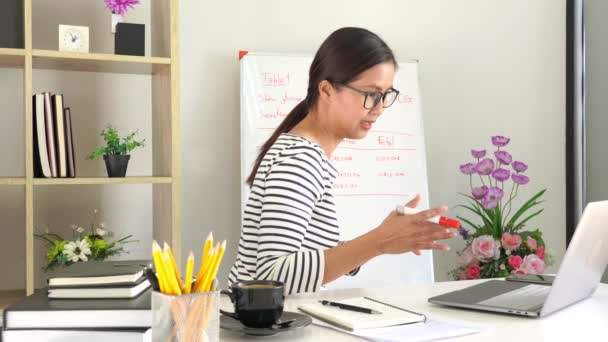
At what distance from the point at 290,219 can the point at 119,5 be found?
1417 mm

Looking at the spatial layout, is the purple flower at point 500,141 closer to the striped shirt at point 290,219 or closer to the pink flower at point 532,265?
the pink flower at point 532,265

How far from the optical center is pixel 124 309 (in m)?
0.89

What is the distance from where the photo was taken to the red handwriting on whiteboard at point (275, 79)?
296cm

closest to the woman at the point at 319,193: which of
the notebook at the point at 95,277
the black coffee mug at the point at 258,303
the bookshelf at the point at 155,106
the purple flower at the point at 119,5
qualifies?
the black coffee mug at the point at 258,303

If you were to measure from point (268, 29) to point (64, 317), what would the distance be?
2.35 metres

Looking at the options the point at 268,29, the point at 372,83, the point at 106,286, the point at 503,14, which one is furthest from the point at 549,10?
the point at 106,286

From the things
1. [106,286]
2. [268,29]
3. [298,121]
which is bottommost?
[106,286]

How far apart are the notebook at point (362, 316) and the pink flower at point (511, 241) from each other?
1837mm

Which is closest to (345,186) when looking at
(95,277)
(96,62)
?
(96,62)

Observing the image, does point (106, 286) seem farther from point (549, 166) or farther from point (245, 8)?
point (549, 166)

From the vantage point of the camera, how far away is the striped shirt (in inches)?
56.7

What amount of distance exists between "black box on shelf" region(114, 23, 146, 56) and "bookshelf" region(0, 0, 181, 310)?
1.6 inches

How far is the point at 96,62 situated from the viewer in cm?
252

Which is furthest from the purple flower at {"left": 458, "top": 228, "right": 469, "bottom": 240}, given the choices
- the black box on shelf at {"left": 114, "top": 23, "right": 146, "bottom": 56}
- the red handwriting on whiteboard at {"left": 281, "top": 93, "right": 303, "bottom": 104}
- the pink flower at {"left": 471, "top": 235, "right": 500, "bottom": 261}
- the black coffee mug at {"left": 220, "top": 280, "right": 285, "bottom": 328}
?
the black coffee mug at {"left": 220, "top": 280, "right": 285, "bottom": 328}
